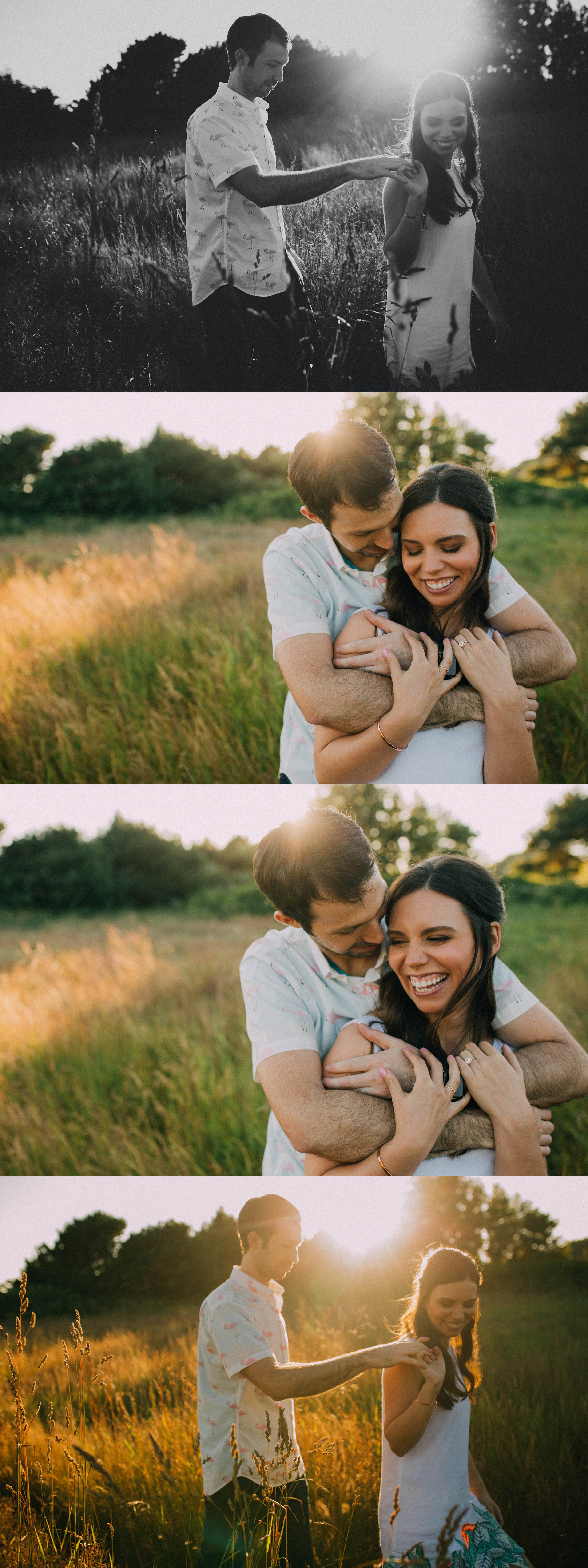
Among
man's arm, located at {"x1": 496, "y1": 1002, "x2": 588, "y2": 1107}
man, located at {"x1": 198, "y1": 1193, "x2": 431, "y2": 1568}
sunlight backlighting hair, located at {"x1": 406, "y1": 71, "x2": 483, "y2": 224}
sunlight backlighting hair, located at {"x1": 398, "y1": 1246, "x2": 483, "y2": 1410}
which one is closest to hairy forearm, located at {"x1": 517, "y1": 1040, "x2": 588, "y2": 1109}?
man's arm, located at {"x1": 496, "y1": 1002, "x2": 588, "y2": 1107}

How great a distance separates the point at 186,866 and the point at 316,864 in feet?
2.49

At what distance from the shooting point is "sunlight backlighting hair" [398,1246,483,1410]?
2.72 metres

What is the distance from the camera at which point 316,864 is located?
8.68ft

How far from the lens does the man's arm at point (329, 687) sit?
9.06 ft

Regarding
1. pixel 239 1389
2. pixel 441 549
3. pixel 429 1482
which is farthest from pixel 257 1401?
pixel 441 549

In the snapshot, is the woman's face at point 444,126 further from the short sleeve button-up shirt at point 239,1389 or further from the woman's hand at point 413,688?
the short sleeve button-up shirt at point 239,1389

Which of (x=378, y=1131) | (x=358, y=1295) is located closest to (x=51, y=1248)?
(x=358, y=1295)

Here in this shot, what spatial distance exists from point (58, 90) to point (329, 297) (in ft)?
3.34

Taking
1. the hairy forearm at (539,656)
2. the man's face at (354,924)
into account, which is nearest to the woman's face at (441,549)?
the hairy forearm at (539,656)

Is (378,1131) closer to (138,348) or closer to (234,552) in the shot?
(234,552)

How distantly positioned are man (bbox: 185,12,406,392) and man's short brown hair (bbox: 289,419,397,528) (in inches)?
23.0

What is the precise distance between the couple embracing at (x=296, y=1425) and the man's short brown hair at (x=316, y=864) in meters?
0.84

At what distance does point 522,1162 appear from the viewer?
2.76 metres

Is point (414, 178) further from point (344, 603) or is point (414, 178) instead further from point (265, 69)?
point (344, 603)
